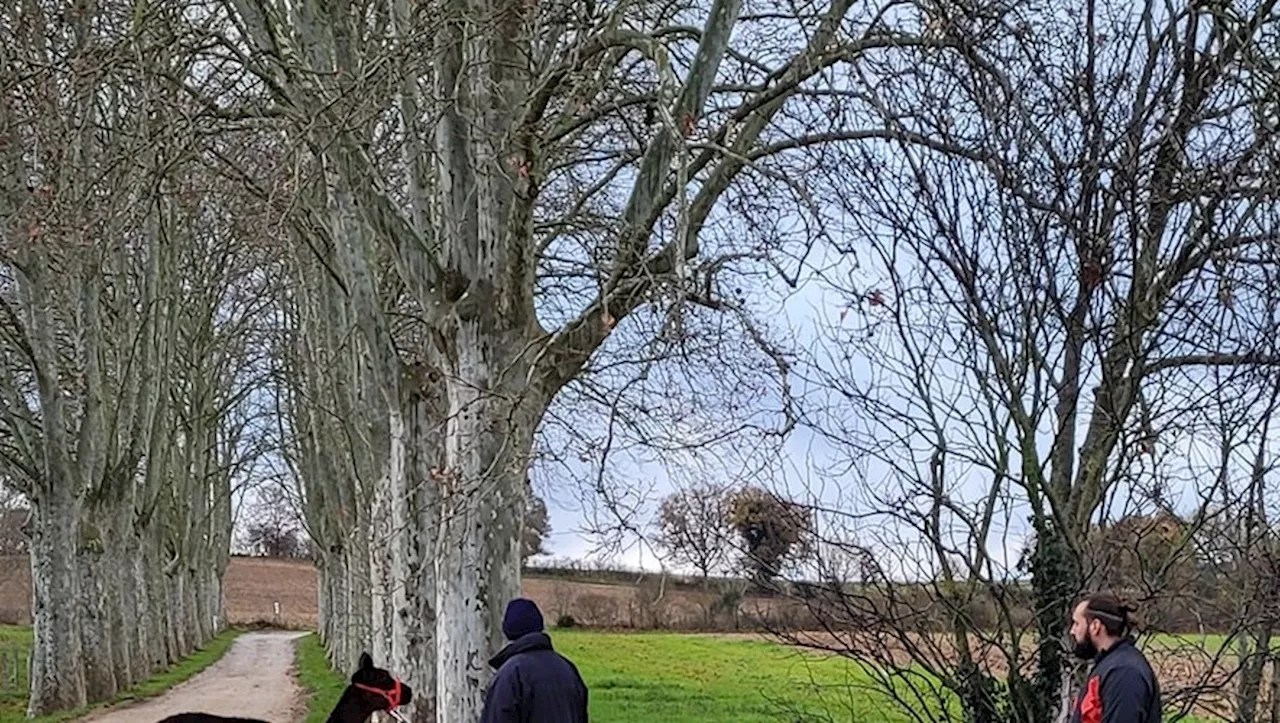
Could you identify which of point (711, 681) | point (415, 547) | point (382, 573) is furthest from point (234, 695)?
point (415, 547)

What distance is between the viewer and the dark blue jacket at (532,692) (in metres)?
7.73

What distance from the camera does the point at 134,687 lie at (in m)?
29.6

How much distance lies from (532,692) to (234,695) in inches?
858

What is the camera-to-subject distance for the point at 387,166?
15.3 metres

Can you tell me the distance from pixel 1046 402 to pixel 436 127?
5.49m

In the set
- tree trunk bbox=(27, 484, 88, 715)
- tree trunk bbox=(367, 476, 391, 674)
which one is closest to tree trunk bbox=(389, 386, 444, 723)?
tree trunk bbox=(367, 476, 391, 674)

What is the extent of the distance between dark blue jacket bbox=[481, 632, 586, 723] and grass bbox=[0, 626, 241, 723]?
54.3ft

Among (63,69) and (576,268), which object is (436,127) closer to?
(63,69)

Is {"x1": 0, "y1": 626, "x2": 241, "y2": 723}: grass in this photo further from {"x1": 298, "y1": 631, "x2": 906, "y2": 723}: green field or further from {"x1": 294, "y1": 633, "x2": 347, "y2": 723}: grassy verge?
{"x1": 298, "y1": 631, "x2": 906, "y2": 723}: green field

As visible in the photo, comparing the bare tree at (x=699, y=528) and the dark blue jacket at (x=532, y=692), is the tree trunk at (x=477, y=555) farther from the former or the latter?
the dark blue jacket at (x=532, y=692)

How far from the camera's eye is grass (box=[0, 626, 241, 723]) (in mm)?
23203

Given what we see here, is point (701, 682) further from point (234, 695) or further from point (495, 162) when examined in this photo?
point (495, 162)

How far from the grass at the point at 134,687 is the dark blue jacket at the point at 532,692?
54.3ft

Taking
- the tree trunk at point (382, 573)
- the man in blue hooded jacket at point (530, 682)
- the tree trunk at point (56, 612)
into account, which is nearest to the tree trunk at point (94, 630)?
the tree trunk at point (56, 612)
